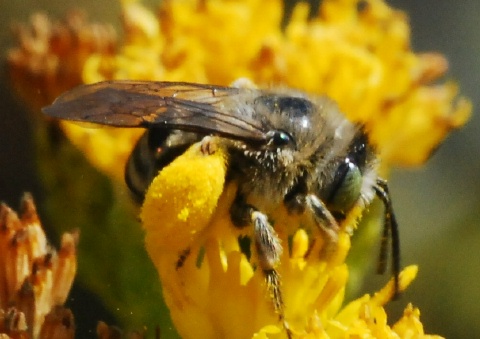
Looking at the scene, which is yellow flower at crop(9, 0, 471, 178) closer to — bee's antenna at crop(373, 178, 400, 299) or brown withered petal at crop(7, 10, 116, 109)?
brown withered petal at crop(7, 10, 116, 109)

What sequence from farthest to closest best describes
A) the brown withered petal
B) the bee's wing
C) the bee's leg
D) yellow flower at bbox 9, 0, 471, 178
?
the brown withered petal < yellow flower at bbox 9, 0, 471, 178 < the bee's leg < the bee's wing

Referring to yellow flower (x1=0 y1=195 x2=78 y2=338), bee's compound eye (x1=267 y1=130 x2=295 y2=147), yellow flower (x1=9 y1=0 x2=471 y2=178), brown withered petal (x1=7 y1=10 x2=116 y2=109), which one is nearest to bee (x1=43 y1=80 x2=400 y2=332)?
bee's compound eye (x1=267 y1=130 x2=295 y2=147)

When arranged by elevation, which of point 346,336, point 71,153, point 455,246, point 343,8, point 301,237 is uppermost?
point 343,8

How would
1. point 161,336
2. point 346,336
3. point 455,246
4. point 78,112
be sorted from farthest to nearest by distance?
point 455,246 < point 161,336 < point 346,336 < point 78,112

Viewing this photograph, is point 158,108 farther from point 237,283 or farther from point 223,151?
point 237,283

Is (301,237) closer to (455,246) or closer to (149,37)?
(149,37)

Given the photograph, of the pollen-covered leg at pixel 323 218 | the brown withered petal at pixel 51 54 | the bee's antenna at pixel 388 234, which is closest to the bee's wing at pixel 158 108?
the pollen-covered leg at pixel 323 218

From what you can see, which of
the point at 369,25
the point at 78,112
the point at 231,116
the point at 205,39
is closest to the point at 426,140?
the point at 369,25
